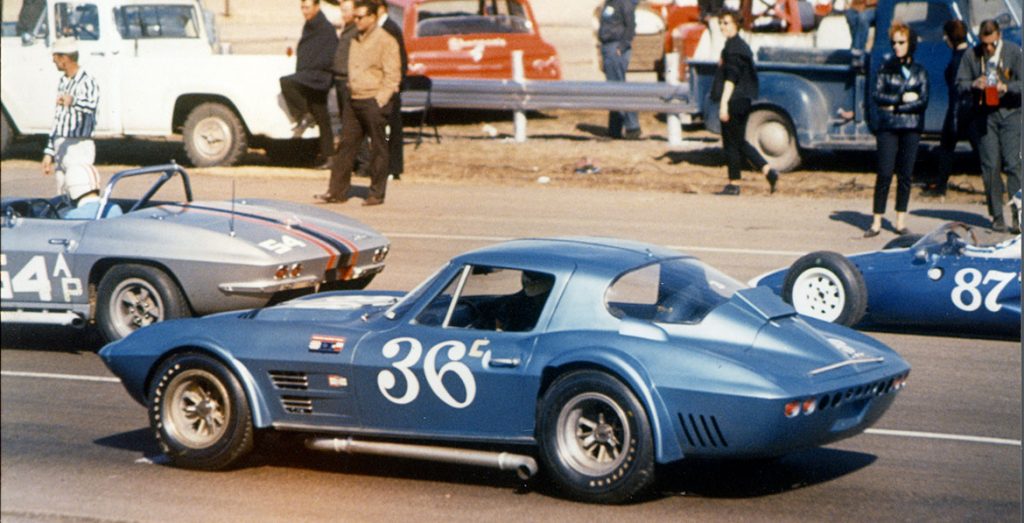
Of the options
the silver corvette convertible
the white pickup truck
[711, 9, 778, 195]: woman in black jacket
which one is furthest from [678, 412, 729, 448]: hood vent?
the white pickup truck

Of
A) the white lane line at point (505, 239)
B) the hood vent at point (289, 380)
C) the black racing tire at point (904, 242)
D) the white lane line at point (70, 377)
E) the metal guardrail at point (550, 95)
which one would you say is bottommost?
the white lane line at point (70, 377)

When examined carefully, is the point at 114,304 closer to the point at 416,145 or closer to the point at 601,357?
the point at 601,357

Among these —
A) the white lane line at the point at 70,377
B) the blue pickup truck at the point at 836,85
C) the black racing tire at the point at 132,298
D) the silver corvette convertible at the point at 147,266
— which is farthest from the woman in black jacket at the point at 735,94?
the white lane line at the point at 70,377

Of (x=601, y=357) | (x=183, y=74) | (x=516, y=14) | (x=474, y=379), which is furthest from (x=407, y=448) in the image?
(x=516, y=14)

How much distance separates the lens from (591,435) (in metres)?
5.70

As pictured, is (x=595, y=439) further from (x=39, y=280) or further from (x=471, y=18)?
(x=471, y=18)

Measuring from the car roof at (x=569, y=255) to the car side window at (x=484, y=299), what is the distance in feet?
0.15

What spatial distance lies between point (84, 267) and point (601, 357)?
4.15 metres

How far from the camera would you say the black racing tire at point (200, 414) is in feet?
20.3

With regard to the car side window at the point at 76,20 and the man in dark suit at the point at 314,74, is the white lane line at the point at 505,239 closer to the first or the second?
the man in dark suit at the point at 314,74

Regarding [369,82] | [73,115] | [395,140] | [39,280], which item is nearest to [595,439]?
[39,280]

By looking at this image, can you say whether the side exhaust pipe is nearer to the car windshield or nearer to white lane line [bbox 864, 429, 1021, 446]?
the car windshield

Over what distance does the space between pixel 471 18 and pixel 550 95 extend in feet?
10.8

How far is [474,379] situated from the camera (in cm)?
584
